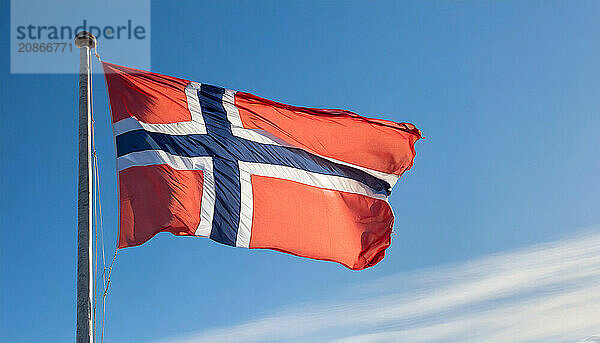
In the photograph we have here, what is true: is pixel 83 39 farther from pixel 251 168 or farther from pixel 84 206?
pixel 251 168

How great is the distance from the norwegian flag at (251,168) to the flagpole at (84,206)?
77 centimetres

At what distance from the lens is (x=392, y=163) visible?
15.1m

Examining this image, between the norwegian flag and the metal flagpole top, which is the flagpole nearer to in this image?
the metal flagpole top

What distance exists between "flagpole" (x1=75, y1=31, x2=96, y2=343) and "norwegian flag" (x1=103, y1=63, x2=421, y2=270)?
77 centimetres

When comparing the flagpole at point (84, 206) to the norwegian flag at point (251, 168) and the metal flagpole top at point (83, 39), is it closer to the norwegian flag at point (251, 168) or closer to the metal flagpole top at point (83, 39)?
the metal flagpole top at point (83, 39)

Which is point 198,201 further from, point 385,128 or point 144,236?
point 385,128

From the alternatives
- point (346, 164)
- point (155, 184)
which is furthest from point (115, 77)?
point (346, 164)

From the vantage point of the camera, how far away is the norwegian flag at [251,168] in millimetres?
11734

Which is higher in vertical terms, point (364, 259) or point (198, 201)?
point (198, 201)

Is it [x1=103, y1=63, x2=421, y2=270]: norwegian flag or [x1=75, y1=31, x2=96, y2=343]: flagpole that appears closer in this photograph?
[x1=75, y1=31, x2=96, y2=343]: flagpole

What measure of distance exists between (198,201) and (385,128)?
4994 mm

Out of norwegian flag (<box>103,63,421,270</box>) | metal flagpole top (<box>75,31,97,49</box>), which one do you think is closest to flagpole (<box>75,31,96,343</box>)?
metal flagpole top (<box>75,31,97,49</box>)

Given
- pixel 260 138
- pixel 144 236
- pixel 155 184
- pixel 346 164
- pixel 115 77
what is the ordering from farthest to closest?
pixel 346 164
pixel 260 138
pixel 115 77
pixel 155 184
pixel 144 236

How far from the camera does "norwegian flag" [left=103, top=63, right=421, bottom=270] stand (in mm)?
11734
